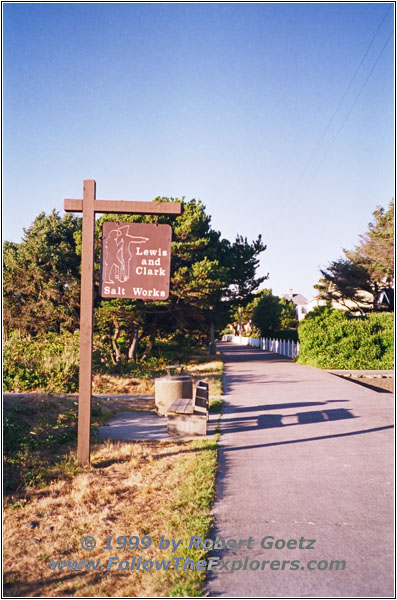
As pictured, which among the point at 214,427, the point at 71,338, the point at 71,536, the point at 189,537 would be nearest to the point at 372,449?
the point at 214,427

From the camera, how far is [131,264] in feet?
21.7

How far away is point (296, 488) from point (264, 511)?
0.86 meters

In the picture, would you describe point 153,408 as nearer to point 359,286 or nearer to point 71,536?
point 71,536

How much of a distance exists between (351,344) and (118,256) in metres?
19.7

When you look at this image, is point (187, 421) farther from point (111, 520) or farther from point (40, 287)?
point (40, 287)

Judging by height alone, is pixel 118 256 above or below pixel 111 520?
above

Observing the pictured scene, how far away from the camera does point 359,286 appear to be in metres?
40.8

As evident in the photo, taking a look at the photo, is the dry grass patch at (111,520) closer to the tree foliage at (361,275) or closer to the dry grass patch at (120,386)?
the dry grass patch at (120,386)

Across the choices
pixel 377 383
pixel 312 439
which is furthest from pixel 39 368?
pixel 377 383

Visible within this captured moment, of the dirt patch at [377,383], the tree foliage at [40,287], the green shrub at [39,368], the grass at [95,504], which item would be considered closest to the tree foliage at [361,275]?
the dirt patch at [377,383]

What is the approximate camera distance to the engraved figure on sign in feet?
21.7

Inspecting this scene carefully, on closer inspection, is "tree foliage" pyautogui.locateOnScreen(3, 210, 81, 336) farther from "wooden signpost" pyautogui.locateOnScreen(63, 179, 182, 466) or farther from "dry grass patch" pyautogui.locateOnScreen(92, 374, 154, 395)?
"wooden signpost" pyautogui.locateOnScreen(63, 179, 182, 466)

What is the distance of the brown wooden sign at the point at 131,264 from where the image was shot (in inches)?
260

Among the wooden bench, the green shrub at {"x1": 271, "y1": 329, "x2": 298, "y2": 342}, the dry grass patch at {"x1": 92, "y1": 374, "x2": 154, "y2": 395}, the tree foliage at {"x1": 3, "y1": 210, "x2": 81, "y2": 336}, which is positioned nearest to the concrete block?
the wooden bench
